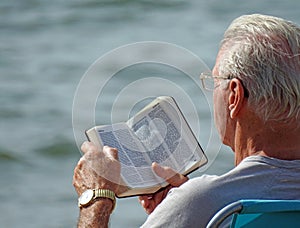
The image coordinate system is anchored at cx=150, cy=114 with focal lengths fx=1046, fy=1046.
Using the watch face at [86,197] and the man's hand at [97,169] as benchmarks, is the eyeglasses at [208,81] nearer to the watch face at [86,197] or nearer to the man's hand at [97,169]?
the man's hand at [97,169]

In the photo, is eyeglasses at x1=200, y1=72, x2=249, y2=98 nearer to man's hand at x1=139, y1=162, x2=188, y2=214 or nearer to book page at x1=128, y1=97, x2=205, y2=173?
book page at x1=128, y1=97, x2=205, y2=173

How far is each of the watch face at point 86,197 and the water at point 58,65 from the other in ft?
7.28

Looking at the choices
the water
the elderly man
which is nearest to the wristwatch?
the elderly man

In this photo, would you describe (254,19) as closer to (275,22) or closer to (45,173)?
(275,22)

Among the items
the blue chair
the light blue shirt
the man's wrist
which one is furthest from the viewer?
the man's wrist

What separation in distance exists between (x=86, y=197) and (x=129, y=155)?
0.16m

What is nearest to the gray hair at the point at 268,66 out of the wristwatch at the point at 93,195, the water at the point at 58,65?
the wristwatch at the point at 93,195

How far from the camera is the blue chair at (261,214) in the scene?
2.37 m

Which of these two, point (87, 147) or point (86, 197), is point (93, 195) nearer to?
point (86, 197)

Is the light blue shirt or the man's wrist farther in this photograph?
the man's wrist

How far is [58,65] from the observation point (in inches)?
323

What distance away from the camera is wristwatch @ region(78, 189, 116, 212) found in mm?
2846

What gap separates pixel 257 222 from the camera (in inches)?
96.4

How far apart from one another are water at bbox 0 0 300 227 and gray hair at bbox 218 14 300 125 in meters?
2.45
